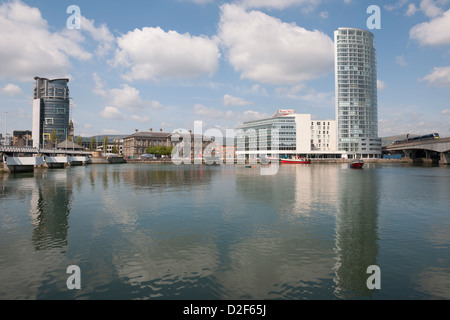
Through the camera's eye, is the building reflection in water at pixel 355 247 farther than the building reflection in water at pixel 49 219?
No

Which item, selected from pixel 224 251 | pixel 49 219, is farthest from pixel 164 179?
pixel 224 251

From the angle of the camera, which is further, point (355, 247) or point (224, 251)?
point (355, 247)

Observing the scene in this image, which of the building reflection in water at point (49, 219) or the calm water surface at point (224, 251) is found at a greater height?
the building reflection in water at point (49, 219)

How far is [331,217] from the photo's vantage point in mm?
27359

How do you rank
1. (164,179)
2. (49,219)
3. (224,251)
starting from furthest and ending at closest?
(164,179) < (49,219) < (224,251)

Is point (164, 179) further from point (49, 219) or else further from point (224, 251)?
point (224, 251)

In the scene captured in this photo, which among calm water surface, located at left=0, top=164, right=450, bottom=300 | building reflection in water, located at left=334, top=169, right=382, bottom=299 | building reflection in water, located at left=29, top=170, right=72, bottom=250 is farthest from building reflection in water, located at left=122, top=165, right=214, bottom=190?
building reflection in water, located at left=334, top=169, right=382, bottom=299

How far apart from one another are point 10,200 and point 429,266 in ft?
143

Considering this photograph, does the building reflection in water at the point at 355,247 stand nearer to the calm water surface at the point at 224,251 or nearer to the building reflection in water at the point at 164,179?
the calm water surface at the point at 224,251

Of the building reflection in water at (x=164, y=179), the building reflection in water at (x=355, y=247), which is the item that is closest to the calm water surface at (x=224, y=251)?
the building reflection in water at (x=355, y=247)

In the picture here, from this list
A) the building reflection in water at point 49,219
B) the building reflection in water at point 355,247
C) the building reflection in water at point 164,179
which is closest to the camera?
the building reflection in water at point 355,247

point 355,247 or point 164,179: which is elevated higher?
point 164,179
